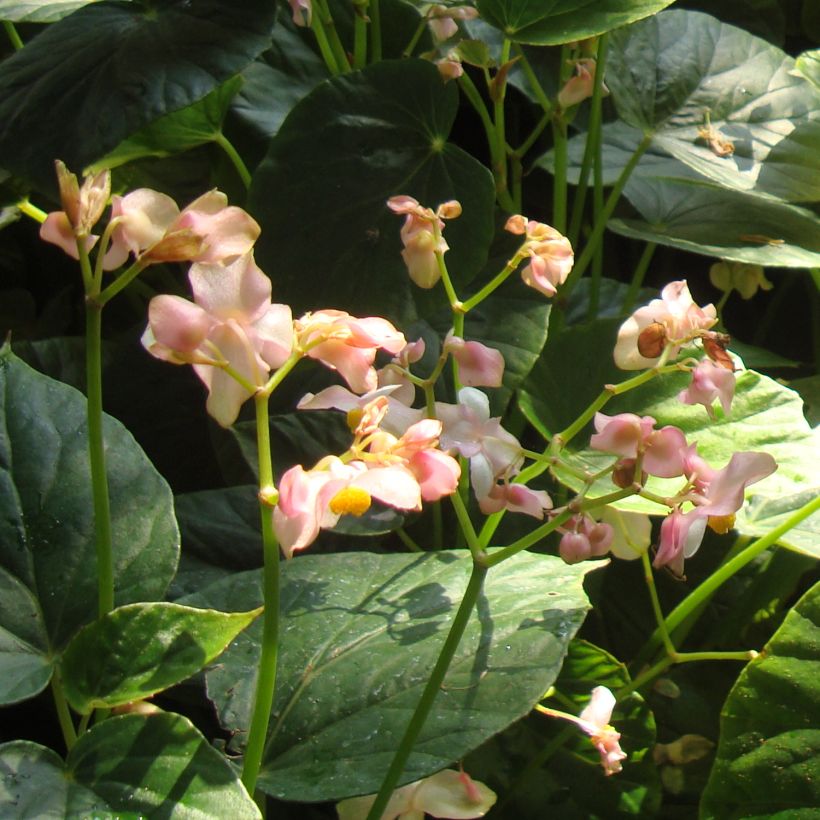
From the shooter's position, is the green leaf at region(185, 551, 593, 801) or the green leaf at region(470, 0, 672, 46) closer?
the green leaf at region(185, 551, 593, 801)

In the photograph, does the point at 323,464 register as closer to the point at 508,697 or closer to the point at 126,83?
the point at 508,697

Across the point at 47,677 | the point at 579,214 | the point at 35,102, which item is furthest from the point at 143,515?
the point at 579,214

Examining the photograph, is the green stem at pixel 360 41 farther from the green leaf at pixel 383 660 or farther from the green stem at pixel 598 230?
the green leaf at pixel 383 660

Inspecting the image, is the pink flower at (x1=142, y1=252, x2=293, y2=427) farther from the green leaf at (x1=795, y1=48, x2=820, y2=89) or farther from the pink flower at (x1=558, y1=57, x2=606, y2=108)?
the green leaf at (x1=795, y1=48, x2=820, y2=89)

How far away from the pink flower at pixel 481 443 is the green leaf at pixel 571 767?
0.66 ft

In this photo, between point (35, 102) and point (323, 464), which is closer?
point (323, 464)

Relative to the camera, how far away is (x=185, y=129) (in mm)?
738

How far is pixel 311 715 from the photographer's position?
18.5 inches

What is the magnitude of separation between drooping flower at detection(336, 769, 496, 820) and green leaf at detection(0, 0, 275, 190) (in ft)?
1.33

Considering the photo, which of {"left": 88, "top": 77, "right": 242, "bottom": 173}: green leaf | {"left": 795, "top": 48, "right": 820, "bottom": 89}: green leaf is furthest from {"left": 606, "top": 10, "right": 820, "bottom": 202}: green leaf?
{"left": 88, "top": 77, "right": 242, "bottom": 173}: green leaf

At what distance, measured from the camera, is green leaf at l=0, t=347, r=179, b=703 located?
1.46 ft

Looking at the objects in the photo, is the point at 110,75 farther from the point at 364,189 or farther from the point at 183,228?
the point at 183,228

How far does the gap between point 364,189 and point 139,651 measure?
40 cm

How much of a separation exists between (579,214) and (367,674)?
0.45 metres
